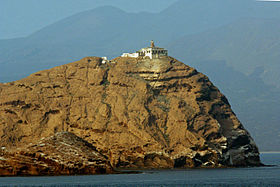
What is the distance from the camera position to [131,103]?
7126 inches

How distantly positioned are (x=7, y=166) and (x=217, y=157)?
56.7 meters

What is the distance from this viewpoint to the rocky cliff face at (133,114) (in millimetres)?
172125

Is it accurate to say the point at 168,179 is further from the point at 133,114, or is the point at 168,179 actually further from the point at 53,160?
the point at 133,114

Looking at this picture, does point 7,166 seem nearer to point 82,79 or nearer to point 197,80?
point 82,79

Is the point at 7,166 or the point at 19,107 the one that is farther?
the point at 19,107

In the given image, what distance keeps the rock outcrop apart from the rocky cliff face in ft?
86.8

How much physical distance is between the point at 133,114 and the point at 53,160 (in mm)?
41184

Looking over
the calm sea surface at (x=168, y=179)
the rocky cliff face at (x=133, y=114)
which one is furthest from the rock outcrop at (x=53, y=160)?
the rocky cliff face at (x=133, y=114)

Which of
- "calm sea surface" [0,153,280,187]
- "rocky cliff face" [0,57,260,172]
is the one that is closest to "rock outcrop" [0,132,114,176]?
"calm sea surface" [0,153,280,187]

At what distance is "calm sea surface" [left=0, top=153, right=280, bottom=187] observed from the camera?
130000 mm

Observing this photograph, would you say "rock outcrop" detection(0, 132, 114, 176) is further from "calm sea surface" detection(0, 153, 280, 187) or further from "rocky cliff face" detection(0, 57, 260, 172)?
"rocky cliff face" detection(0, 57, 260, 172)

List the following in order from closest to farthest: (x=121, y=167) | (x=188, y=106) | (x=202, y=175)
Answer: (x=202, y=175)
(x=121, y=167)
(x=188, y=106)

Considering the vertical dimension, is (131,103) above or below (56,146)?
above

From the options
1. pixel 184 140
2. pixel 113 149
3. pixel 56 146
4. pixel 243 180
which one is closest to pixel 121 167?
pixel 113 149
